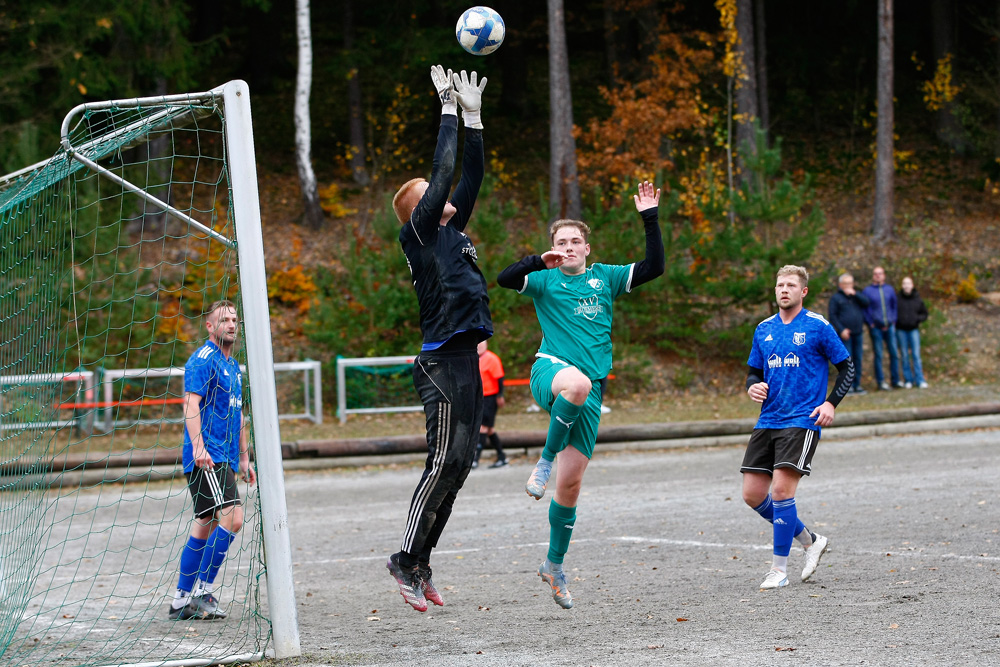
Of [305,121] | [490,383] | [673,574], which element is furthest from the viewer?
[305,121]

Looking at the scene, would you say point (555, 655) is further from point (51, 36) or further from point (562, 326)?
point (51, 36)

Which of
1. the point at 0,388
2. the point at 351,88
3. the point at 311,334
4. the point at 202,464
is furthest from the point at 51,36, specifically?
the point at 202,464

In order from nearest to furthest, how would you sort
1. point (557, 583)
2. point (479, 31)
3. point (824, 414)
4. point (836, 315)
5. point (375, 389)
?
point (479, 31) → point (557, 583) → point (824, 414) → point (375, 389) → point (836, 315)

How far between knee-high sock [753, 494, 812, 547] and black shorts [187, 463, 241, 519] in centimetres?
361

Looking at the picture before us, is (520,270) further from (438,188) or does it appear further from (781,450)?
(781,450)

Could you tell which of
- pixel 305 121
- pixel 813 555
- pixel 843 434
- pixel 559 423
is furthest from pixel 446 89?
pixel 305 121

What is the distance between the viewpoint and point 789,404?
671cm

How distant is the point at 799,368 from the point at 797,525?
105 centimetres

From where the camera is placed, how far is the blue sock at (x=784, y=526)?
6.65m

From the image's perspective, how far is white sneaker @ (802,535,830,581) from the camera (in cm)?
662

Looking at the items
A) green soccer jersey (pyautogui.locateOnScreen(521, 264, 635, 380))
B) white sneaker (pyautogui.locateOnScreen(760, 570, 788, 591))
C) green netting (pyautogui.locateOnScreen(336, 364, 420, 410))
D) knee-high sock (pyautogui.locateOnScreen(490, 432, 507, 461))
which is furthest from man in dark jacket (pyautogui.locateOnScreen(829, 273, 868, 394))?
green soccer jersey (pyautogui.locateOnScreen(521, 264, 635, 380))

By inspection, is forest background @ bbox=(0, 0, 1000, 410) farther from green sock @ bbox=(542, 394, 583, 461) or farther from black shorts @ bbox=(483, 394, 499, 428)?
green sock @ bbox=(542, 394, 583, 461)

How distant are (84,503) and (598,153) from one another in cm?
1424

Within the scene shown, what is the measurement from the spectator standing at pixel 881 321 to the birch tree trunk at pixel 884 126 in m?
6.86
